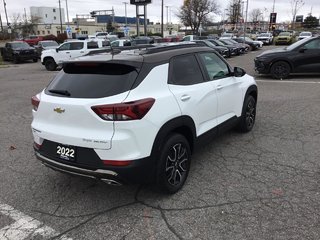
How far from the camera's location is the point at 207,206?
370 cm

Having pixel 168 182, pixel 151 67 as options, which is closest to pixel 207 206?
pixel 168 182

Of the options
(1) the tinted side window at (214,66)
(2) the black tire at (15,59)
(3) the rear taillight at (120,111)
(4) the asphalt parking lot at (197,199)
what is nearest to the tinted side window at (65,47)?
(2) the black tire at (15,59)

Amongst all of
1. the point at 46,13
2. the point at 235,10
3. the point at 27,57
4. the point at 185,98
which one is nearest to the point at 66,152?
the point at 185,98

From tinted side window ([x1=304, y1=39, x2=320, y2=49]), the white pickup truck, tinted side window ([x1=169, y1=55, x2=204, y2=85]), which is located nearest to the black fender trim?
tinted side window ([x1=169, y1=55, x2=204, y2=85])

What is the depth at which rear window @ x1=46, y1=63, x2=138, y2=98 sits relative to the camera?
342 cm

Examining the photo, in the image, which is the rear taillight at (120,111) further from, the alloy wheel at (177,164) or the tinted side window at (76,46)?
the tinted side window at (76,46)

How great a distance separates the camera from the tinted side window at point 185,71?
13.0ft

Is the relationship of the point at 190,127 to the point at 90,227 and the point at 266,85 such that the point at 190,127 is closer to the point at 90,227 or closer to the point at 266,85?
the point at 90,227

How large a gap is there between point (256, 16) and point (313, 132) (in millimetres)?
108401

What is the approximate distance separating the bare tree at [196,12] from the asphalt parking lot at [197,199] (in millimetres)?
66490

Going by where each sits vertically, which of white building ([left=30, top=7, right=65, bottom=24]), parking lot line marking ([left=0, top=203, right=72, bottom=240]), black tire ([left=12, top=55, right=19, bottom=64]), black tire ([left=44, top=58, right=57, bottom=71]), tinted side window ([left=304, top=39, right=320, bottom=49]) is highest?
white building ([left=30, top=7, right=65, bottom=24])

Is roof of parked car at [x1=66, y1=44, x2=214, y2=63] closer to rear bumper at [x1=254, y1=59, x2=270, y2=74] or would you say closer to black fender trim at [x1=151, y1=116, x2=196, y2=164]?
black fender trim at [x1=151, y1=116, x2=196, y2=164]

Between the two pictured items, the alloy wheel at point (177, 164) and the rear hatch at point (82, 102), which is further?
the alloy wheel at point (177, 164)

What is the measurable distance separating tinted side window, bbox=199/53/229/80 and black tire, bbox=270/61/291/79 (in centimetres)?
875
